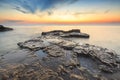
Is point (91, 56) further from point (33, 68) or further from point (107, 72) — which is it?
point (33, 68)

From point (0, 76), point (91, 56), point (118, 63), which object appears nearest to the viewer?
point (0, 76)

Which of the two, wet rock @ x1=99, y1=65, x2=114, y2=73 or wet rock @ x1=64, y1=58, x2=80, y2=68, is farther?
wet rock @ x1=64, y1=58, x2=80, y2=68

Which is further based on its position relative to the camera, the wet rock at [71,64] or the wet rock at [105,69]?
Answer: the wet rock at [71,64]

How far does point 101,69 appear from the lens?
9.27 meters

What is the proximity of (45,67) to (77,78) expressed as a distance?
3019 millimetres

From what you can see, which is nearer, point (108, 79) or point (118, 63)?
point (108, 79)

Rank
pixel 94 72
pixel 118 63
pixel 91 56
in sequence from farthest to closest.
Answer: pixel 91 56 → pixel 118 63 → pixel 94 72

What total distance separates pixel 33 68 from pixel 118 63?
8.47 m

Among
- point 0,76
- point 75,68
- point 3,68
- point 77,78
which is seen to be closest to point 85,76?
point 77,78

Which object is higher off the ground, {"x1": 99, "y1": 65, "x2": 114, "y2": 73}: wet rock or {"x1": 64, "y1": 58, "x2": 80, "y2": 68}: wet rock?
{"x1": 64, "y1": 58, "x2": 80, "y2": 68}: wet rock

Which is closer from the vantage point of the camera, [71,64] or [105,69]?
[105,69]

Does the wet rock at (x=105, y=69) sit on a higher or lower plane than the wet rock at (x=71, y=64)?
lower

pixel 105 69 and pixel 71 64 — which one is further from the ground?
pixel 71 64

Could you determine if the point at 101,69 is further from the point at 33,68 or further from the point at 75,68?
the point at 33,68
